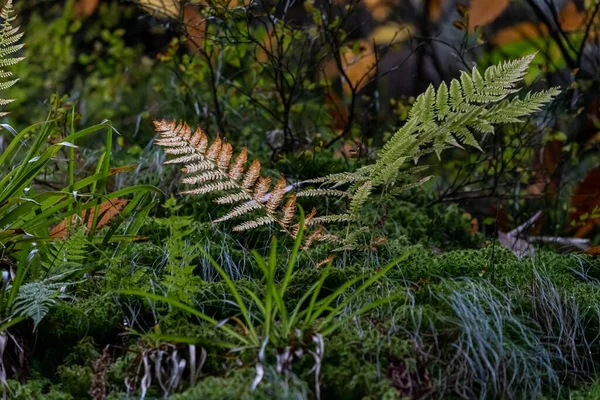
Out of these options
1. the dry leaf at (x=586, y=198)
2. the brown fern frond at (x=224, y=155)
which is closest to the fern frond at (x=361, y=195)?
the brown fern frond at (x=224, y=155)

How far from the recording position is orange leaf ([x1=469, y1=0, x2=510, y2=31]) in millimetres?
4184

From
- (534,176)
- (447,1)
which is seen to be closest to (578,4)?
(534,176)

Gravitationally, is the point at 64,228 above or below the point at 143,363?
above

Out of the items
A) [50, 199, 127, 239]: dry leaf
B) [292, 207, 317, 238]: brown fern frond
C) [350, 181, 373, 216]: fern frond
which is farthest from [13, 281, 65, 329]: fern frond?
[350, 181, 373, 216]: fern frond

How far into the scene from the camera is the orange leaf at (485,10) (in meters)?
4.18

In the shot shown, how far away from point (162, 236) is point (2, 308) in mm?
886

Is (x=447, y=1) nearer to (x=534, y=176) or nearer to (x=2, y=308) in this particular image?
(x=534, y=176)

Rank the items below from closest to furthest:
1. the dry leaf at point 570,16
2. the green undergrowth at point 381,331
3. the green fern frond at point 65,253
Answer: the green undergrowth at point 381,331, the green fern frond at point 65,253, the dry leaf at point 570,16

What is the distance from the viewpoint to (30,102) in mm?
5805

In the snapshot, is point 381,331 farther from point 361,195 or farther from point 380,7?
point 380,7

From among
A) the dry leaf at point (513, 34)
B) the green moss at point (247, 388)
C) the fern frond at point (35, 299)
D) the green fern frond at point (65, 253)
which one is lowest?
A: the green moss at point (247, 388)

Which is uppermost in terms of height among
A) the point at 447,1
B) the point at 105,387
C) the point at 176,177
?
the point at 447,1

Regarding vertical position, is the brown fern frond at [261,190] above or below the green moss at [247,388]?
above

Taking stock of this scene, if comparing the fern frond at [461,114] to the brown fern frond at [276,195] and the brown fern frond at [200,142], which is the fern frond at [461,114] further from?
the brown fern frond at [200,142]
